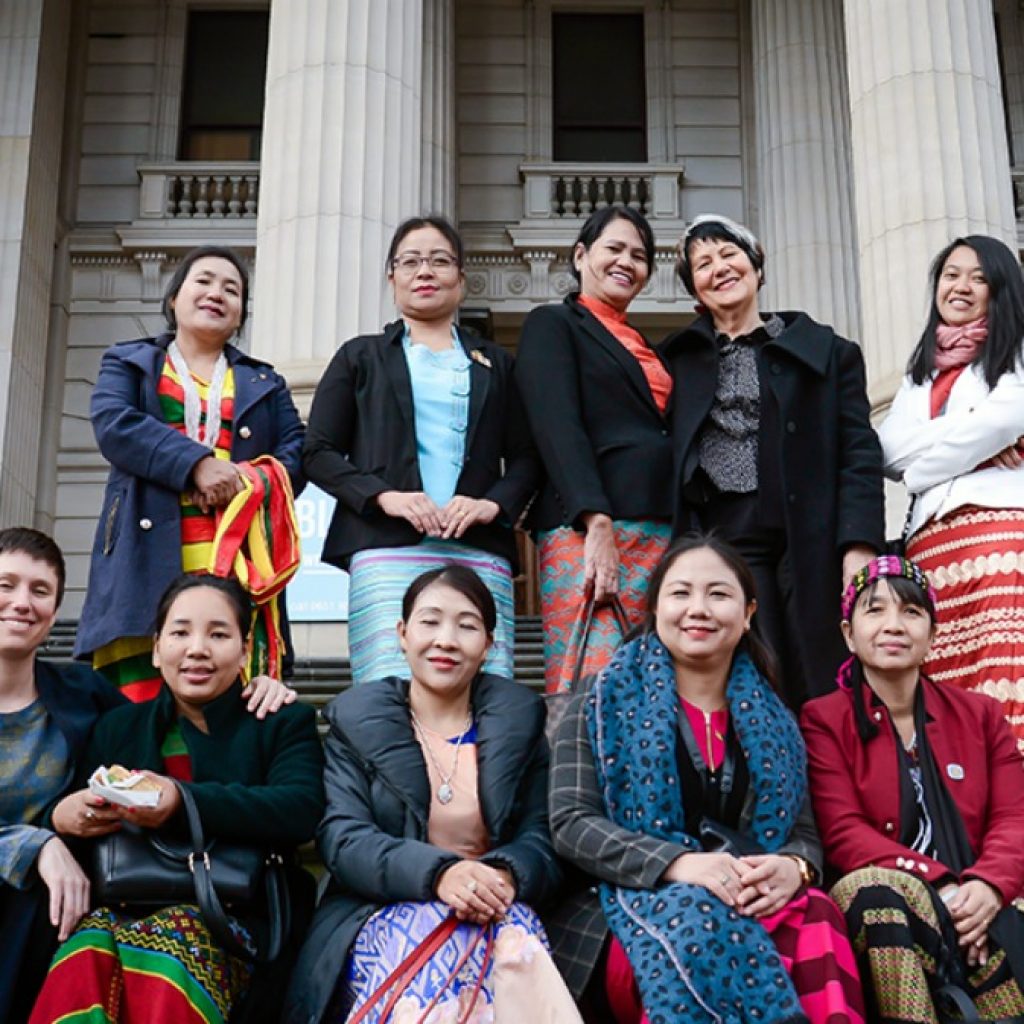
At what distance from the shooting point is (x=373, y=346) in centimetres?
512

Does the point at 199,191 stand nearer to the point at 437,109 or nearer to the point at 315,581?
the point at 437,109

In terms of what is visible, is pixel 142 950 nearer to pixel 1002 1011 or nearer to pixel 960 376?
pixel 1002 1011

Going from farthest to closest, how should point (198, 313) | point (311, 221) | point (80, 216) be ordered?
point (80, 216), point (311, 221), point (198, 313)

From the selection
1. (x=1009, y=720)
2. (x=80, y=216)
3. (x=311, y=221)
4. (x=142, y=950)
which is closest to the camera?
(x=142, y=950)

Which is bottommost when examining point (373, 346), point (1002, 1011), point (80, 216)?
point (1002, 1011)

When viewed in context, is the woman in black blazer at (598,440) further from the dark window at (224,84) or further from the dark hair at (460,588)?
the dark window at (224,84)

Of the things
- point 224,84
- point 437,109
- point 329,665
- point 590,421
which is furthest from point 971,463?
point 224,84

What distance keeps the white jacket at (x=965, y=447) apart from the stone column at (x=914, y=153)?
4.49 metres

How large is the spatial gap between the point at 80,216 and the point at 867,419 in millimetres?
13251

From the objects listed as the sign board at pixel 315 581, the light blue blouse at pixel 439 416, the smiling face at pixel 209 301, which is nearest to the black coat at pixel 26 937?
the light blue blouse at pixel 439 416

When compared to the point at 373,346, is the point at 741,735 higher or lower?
lower

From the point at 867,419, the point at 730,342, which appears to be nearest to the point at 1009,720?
the point at 867,419

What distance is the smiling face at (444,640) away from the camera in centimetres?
416

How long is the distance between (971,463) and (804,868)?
1.73 metres
